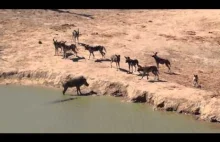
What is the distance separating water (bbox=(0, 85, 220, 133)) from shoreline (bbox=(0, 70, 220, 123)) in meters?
0.41

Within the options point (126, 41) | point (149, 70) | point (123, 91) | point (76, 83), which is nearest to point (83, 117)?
point (76, 83)

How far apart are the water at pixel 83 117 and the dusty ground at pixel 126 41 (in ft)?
6.39

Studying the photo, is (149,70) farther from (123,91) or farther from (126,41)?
(126,41)

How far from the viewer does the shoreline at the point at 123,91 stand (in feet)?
57.5

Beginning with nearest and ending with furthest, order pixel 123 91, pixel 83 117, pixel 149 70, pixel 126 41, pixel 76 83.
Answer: pixel 83 117
pixel 76 83
pixel 123 91
pixel 149 70
pixel 126 41

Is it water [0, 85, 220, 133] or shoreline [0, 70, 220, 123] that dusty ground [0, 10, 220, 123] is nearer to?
shoreline [0, 70, 220, 123]

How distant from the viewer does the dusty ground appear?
22.1 m

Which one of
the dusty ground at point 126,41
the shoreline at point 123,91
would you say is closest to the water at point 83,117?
the shoreline at point 123,91

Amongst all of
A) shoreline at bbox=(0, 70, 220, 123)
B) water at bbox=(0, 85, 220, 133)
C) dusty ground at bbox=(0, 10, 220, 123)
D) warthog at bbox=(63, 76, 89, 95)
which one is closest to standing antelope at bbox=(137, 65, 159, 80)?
dusty ground at bbox=(0, 10, 220, 123)

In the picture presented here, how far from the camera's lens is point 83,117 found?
1669cm

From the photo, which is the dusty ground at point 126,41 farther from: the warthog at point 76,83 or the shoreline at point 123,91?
the warthog at point 76,83

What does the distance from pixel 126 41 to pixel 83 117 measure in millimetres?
11954

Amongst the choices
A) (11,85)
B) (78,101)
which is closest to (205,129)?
(78,101)

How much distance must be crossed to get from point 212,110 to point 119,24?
1569 cm
